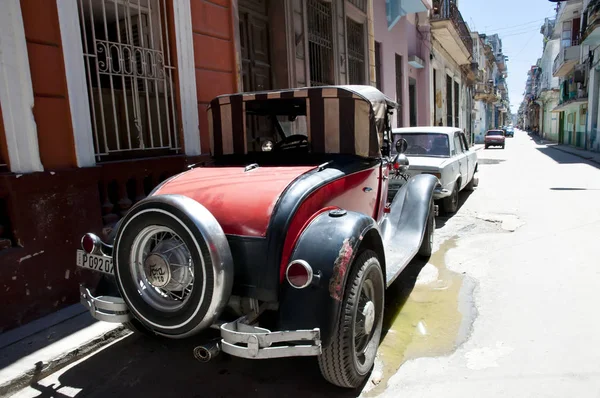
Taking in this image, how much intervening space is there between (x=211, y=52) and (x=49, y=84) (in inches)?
96.8

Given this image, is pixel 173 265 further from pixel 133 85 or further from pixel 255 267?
pixel 133 85

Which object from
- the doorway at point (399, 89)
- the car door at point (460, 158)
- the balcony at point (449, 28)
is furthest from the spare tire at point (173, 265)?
the balcony at point (449, 28)

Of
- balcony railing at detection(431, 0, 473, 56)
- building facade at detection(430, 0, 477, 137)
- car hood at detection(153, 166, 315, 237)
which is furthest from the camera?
building facade at detection(430, 0, 477, 137)

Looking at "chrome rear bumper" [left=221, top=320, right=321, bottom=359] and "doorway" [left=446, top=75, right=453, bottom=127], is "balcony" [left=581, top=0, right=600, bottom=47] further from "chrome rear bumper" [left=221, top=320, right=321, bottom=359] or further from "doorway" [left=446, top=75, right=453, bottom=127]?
"chrome rear bumper" [left=221, top=320, right=321, bottom=359]

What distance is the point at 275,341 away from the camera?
84.5 inches

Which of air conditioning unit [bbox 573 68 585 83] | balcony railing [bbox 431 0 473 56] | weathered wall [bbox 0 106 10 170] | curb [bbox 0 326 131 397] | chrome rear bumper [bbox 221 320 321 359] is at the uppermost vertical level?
balcony railing [bbox 431 0 473 56]

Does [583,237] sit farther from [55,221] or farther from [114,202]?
[55,221]

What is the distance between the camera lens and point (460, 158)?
7.87m

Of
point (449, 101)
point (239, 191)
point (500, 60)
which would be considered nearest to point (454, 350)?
point (239, 191)

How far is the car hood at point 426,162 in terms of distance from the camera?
671 centimetres

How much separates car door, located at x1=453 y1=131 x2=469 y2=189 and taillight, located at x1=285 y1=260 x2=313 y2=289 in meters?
6.01

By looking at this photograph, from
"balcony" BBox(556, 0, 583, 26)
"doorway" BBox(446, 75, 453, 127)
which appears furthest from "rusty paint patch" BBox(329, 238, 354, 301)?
"balcony" BBox(556, 0, 583, 26)

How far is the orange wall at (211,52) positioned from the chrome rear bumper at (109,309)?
10.8ft

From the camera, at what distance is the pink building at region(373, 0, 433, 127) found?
13.5m
